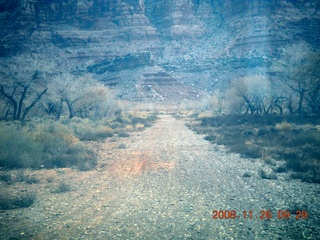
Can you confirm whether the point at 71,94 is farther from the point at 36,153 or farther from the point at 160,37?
the point at 160,37

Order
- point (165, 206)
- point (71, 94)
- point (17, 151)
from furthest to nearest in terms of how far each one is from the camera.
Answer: point (71, 94) → point (17, 151) → point (165, 206)

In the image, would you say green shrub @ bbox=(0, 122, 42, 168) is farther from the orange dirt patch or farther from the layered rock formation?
the layered rock formation

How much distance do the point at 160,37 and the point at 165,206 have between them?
431ft

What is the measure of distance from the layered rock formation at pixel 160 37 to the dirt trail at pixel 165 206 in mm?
70373

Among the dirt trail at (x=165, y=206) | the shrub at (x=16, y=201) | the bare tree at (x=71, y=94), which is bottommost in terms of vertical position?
the dirt trail at (x=165, y=206)

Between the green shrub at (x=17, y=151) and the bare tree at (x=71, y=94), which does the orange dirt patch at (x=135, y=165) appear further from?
the bare tree at (x=71, y=94)

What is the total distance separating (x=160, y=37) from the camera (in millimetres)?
→ 126938

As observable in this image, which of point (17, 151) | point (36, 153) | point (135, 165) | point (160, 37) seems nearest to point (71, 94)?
point (36, 153)

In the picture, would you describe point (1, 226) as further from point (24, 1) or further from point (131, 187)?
point (24, 1)

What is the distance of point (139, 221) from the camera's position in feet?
16.6

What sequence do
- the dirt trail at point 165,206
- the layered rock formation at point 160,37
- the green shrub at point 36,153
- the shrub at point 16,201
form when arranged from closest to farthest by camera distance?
the dirt trail at point 165,206, the shrub at point 16,201, the green shrub at point 36,153, the layered rock formation at point 160,37

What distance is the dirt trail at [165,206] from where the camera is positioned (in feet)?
15.0

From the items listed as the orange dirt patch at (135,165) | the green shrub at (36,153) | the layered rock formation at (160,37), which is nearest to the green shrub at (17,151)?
the green shrub at (36,153)
